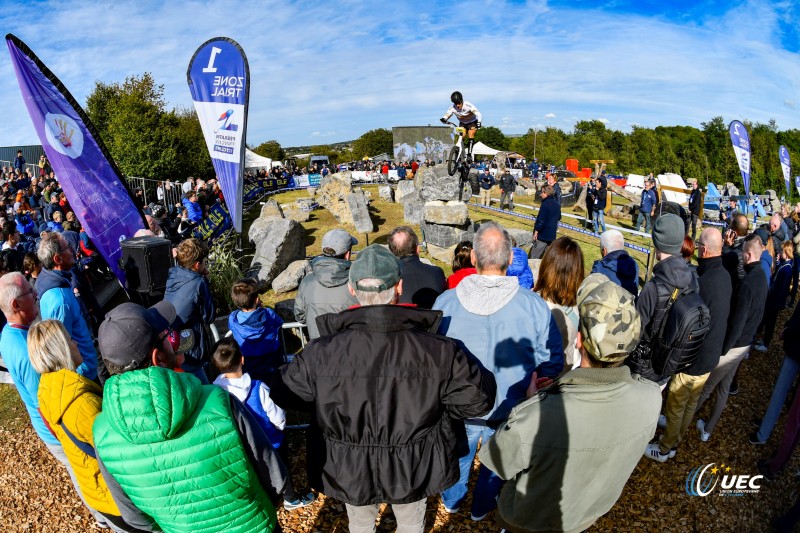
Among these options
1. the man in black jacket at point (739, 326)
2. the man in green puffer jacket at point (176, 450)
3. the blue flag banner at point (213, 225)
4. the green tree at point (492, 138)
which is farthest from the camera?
the green tree at point (492, 138)

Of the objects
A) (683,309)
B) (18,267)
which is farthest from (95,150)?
(683,309)

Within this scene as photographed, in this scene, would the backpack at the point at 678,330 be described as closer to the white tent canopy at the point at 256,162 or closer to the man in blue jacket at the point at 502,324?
the man in blue jacket at the point at 502,324

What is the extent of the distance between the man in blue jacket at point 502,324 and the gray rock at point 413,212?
10.7 meters

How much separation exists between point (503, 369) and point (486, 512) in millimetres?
1270

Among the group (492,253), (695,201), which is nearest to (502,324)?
(492,253)

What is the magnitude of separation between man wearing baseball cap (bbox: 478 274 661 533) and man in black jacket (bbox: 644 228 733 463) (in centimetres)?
200

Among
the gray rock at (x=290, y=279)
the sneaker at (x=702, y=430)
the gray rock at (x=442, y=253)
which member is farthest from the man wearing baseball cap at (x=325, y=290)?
the gray rock at (x=442, y=253)

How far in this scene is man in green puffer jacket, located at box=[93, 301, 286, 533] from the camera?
1771mm

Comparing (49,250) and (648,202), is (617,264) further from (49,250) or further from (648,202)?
(648,202)

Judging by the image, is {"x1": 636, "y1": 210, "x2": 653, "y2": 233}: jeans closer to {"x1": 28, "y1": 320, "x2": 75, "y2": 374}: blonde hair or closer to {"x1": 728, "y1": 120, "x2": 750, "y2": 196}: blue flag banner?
{"x1": 728, "y1": 120, "x2": 750, "y2": 196}: blue flag banner

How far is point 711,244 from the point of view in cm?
385

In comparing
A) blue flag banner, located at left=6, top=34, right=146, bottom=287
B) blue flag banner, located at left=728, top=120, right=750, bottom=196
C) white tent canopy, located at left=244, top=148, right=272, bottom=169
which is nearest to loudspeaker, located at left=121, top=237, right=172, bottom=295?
blue flag banner, located at left=6, top=34, right=146, bottom=287

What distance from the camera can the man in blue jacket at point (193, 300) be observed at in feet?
12.4

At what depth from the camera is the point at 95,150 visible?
5750mm
